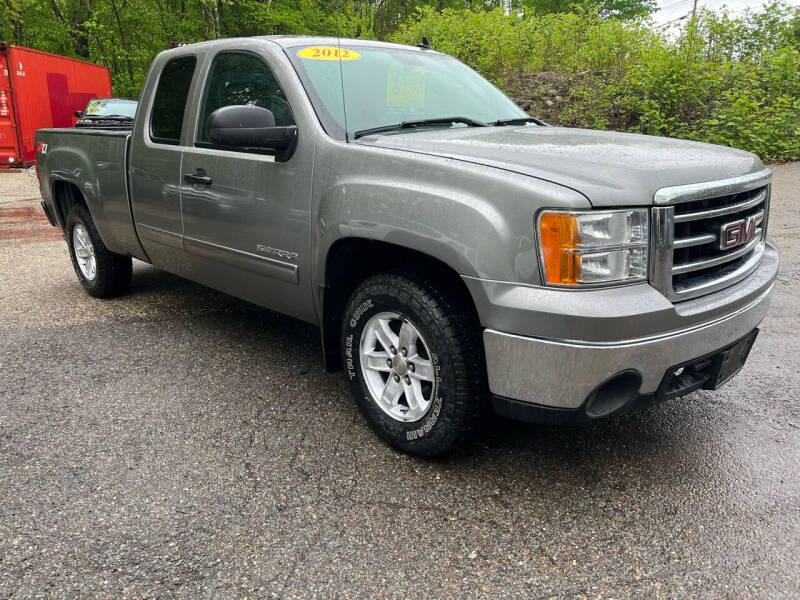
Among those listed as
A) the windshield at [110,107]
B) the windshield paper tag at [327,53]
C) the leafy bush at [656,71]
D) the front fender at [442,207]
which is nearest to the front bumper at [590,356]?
the front fender at [442,207]

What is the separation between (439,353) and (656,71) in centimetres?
1130

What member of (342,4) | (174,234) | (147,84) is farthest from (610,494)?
(342,4)

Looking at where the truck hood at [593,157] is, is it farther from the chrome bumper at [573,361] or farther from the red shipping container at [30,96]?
the red shipping container at [30,96]

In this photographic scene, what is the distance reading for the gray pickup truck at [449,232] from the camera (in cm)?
229

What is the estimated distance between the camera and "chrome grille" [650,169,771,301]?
2.33 m

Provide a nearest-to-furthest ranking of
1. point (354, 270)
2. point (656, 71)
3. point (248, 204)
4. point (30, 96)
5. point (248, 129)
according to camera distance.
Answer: point (248, 129), point (354, 270), point (248, 204), point (656, 71), point (30, 96)

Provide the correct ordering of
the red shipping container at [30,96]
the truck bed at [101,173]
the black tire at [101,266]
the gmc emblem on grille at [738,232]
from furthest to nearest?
the red shipping container at [30,96], the black tire at [101,266], the truck bed at [101,173], the gmc emblem on grille at [738,232]

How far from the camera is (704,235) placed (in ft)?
8.24

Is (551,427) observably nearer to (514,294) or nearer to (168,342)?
(514,294)

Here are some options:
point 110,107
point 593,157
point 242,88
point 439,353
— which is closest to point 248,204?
point 242,88

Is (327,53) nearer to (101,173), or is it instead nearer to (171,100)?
(171,100)

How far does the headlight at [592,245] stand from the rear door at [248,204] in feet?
4.30

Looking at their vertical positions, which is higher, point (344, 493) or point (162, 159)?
point (162, 159)

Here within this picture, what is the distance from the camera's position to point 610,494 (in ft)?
8.70
